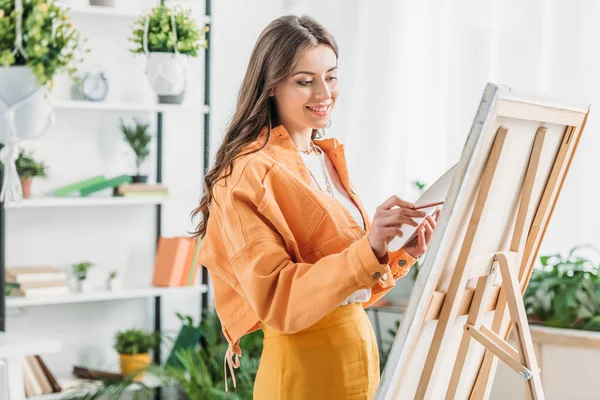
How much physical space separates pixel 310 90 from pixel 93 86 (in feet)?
8.63

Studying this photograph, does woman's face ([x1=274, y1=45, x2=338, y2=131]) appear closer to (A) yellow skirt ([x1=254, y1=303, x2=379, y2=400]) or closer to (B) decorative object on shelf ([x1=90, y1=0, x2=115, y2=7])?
(A) yellow skirt ([x1=254, y1=303, x2=379, y2=400])

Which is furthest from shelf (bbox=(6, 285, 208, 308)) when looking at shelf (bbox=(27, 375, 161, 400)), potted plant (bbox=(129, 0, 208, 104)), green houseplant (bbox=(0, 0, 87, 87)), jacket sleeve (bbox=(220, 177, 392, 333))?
jacket sleeve (bbox=(220, 177, 392, 333))

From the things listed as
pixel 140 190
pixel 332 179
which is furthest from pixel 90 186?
pixel 332 179

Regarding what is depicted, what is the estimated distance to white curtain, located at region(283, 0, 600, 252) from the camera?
12.3 feet

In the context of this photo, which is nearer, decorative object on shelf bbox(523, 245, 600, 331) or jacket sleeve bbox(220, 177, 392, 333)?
A: jacket sleeve bbox(220, 177, 392, 333)

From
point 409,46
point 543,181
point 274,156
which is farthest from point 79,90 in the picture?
point 543,181

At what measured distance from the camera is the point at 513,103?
53.9 inches

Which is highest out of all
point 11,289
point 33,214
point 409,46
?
point 409,46

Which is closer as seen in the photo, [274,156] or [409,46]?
[274,156]

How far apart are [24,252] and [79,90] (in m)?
0.81

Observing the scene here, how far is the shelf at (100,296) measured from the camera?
12.8 ft

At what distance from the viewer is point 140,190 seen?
429 centimetres

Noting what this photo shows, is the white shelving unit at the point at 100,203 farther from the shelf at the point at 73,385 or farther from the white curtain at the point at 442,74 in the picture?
the white curtain at the point at 442,74

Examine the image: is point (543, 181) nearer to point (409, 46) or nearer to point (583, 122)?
point (583, 122)
